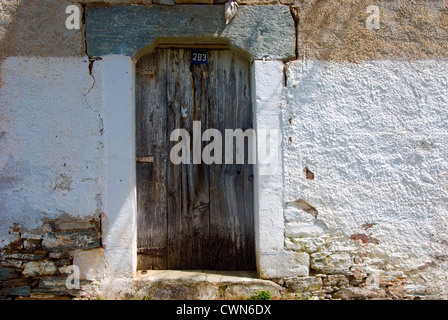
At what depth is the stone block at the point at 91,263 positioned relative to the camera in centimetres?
306

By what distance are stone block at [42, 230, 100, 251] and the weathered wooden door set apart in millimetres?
399

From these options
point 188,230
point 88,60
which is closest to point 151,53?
point 88,60

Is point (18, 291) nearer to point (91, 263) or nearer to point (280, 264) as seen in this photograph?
point (91, 263)

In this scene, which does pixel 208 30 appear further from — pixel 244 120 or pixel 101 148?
pixel 101 148

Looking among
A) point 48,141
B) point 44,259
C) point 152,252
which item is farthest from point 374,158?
point 44,259

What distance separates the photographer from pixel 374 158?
10.4 feet

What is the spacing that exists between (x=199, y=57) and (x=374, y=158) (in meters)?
1.69

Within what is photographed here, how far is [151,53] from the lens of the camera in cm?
333

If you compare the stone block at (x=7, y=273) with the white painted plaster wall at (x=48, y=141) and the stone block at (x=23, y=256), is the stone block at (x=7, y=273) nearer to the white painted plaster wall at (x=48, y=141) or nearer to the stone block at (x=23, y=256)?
the stone block at (x=23, y=256)

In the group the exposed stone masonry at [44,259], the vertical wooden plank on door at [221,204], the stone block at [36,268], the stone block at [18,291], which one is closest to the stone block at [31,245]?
the exposed stone masonry at [44,259]

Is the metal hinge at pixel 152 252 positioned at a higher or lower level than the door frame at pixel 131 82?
lower

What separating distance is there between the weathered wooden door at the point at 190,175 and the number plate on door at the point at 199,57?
0.03 metres

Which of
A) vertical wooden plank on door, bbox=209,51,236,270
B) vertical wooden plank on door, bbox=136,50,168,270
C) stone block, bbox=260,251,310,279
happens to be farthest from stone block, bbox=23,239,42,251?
stone block, bbox=260,251,310,279

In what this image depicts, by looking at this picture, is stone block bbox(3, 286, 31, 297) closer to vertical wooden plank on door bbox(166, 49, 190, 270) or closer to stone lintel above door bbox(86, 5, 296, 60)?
vertical wooden plank on door bbox(166, 49, 190, 270)
